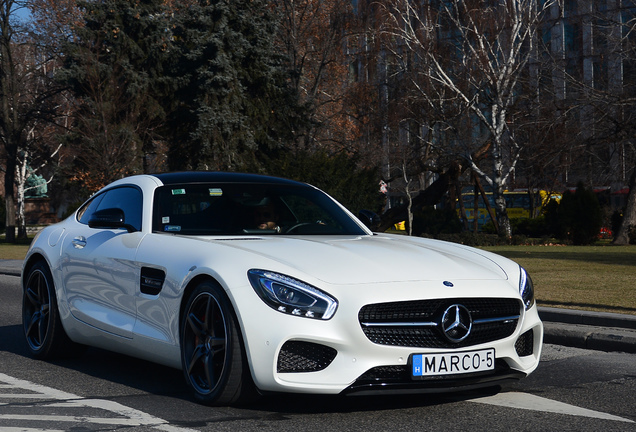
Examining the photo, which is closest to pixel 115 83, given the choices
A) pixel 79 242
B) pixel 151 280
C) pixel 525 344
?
pixel 79 242

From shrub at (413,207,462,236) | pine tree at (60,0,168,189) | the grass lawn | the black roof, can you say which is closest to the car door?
the black roof

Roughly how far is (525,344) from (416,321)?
93 cm

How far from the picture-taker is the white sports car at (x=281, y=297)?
4.96m

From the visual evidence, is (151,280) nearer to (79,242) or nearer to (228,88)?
(79,242)

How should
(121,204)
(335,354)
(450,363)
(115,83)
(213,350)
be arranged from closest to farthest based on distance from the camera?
(335,354)
(450,363)
(213,350)
(121,204)
(115,83)

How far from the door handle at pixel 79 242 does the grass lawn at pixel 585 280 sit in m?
5.90

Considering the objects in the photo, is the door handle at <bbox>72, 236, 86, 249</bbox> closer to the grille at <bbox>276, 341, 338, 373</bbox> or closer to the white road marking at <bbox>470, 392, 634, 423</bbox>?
the grille at <bbox>276, 341, 338, 373</bbox>

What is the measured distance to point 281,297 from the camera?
5020 mm

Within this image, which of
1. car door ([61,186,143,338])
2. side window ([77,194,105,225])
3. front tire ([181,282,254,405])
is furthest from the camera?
side window ([77,194,105,225])

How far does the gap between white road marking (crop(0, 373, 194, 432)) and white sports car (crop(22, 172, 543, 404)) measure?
1.34 feet

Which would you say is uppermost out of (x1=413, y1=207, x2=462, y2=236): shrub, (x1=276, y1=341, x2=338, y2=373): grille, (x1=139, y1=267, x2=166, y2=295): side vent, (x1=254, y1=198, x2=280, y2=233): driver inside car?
(x1=254, y1=198, x2=280, y2=233): driver inside car

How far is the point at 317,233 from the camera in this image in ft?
21.7

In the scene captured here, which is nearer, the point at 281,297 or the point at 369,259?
the point at 281,297

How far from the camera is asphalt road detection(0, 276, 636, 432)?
5.04m
